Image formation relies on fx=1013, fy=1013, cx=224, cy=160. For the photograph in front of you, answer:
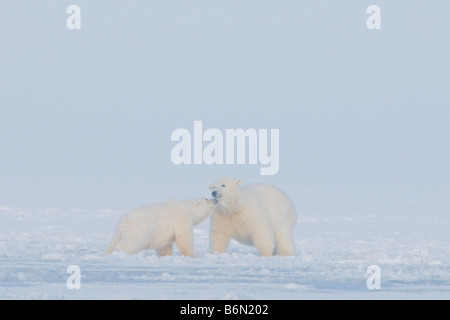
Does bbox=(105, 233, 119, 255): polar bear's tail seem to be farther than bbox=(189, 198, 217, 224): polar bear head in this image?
No

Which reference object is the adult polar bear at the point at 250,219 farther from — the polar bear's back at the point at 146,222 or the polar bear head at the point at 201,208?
the polar bear's back at the point at 146,222

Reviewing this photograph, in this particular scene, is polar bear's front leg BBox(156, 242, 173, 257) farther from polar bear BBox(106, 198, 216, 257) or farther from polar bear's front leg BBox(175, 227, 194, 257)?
polar bear's front leg BBox(175, 227, 194, 257)

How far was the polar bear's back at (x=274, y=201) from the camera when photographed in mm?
10797

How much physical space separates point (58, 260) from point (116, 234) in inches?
26.9

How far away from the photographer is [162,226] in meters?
10.4

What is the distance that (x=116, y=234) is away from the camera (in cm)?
1023

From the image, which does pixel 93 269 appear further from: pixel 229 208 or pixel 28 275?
pixel 229 208

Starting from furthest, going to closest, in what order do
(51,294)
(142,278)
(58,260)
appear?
(58,260) → (142,278) → (51,294)

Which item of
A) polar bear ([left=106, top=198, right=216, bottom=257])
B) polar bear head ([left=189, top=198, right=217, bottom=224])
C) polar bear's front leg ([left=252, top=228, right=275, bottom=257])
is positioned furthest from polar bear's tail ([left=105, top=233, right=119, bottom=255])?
polar bear's front leg ([left=252, top=228, right=275, bottom=257])

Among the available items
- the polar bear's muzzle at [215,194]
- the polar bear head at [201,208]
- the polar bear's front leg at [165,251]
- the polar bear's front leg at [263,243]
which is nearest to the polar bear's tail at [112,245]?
the polar bear's front leg at [165,251]

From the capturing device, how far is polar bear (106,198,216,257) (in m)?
10.2

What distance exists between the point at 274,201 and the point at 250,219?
1.88ft

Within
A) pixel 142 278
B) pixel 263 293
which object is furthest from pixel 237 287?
pixel 142 278

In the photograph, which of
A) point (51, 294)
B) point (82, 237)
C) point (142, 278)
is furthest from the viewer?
point (82, 237)
